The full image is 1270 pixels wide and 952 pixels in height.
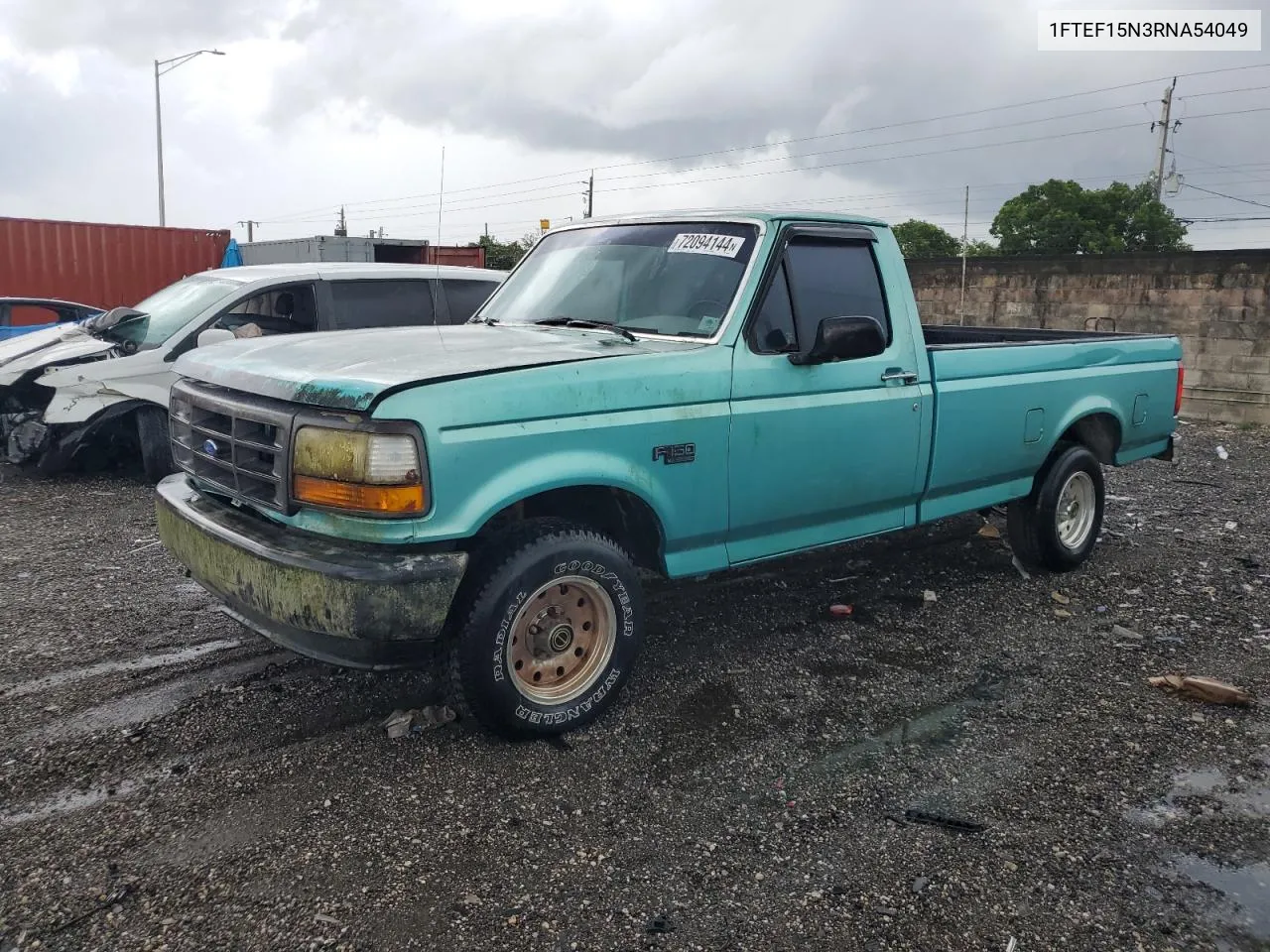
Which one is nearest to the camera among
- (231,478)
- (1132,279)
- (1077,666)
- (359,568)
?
(359,568)

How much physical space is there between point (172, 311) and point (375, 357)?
16.1 ft

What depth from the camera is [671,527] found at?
3762 mm

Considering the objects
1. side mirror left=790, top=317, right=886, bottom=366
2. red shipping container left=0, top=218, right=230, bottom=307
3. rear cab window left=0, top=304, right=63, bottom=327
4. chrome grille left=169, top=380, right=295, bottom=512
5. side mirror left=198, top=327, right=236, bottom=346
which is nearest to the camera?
chrome grille left=169, top=380, right=295, bottom=512

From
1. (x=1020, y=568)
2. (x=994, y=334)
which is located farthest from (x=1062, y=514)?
(x=994, y=334)

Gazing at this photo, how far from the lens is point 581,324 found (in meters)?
4.36

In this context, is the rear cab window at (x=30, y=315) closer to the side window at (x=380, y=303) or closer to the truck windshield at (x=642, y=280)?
the side window at (x=380, y=303)

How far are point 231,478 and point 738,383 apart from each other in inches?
77.8

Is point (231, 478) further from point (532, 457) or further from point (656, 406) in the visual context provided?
point (656, 406)

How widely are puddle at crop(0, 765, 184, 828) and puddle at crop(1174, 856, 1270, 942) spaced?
3.29 m

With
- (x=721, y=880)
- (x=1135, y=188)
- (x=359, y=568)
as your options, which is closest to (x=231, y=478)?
(x=359, y=568)

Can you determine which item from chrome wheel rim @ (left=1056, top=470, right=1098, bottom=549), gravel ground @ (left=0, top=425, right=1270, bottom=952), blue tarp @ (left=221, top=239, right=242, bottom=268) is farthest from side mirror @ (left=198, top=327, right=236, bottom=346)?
blue tarp @ (left=221, top=239, right=242, bottom=268)

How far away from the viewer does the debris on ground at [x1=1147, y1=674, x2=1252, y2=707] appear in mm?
4043

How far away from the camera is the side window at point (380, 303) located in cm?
726

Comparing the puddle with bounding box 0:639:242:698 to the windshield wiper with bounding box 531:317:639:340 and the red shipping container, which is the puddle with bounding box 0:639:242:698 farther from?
the red shipping container
